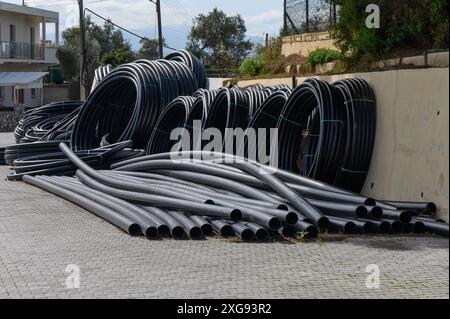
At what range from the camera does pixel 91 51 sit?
64562 mm

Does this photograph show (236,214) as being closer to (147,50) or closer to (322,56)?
(322,56)

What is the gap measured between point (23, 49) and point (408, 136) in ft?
143

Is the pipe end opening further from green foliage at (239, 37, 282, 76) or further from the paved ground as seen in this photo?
green foliage at (239, 37, 282, 76)

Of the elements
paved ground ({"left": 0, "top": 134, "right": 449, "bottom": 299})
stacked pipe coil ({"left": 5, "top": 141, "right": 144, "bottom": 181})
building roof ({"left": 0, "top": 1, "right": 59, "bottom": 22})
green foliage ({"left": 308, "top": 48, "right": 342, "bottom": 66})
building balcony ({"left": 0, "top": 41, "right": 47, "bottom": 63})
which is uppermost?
building roof ({"left": 0, "top": 1, "right": 59, "bottom": 22})

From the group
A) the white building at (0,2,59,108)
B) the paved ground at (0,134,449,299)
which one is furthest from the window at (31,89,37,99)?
the paved ground at (0,134,449,299)

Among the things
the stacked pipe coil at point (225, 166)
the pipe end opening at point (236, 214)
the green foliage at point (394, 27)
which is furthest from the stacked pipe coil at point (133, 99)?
the pipe end opening at point (236, 214)

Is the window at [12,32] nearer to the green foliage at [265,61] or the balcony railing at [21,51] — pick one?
the balcony railing at [21,51]

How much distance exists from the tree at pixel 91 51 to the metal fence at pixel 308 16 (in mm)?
33353

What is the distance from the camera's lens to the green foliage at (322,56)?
1550cm

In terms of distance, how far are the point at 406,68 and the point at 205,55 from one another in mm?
36328

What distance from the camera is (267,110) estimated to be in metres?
13.4

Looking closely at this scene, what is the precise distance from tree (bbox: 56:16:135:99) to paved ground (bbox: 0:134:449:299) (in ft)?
143

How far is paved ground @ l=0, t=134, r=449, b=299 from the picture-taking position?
695cm

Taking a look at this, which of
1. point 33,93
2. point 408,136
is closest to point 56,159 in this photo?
point 408,136
